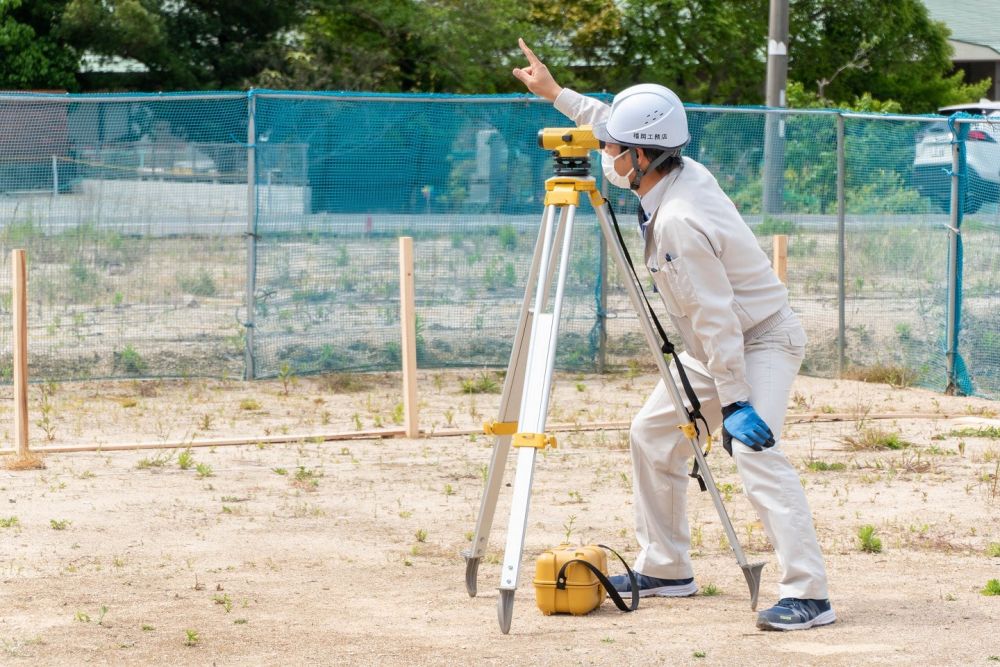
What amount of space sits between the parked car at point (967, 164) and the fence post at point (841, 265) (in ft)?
2.07

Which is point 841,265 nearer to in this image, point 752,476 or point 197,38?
point 752,476

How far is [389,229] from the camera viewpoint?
11.3 meters

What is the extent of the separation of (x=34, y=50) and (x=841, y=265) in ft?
79.5

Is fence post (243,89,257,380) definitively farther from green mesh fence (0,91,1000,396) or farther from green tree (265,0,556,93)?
green tree (265,0,556,93)

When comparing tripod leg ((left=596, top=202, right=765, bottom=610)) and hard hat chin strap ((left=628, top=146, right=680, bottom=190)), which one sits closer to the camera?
hard hat chin strap ((left=628, top=146, right=680, bottom=190))

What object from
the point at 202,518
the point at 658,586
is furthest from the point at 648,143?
the point at 202,518

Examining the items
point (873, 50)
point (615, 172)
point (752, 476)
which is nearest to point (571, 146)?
point (615, 172)

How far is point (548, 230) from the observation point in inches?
208

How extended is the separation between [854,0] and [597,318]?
2851cm

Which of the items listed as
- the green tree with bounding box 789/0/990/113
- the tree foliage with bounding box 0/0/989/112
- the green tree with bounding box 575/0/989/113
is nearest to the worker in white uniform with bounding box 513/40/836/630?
the tree foliage with bounding box 0/0/989/112

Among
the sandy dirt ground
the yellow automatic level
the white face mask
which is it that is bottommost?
the sandy dirt ground

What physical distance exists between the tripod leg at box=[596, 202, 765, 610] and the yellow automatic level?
0.81 ft

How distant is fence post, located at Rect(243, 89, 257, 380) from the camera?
431 inches

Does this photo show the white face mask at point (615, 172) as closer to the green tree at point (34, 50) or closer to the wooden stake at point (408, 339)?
the wooden stake at point (408, 339)
